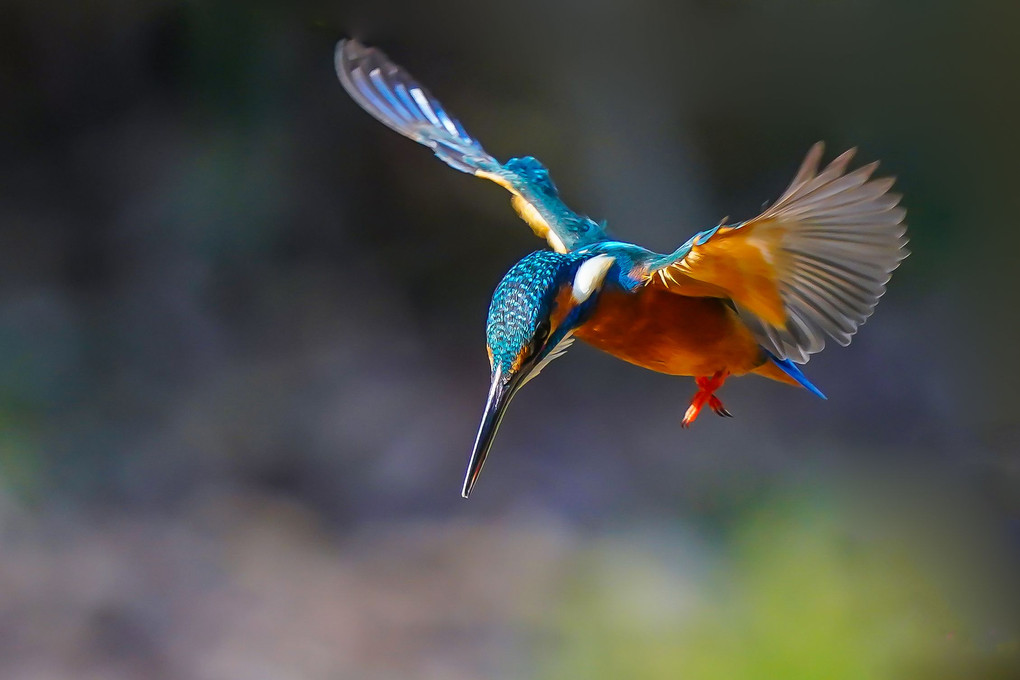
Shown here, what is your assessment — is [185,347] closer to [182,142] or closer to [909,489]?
[182,142]

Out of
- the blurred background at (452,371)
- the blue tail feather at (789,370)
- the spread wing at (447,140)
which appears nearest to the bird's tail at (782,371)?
the blue tail feather at (789,370)

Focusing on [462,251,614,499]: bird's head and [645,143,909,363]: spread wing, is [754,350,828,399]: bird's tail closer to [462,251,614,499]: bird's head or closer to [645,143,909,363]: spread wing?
[645,143,909,363]: spread wing

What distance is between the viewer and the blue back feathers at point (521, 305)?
0.40 m

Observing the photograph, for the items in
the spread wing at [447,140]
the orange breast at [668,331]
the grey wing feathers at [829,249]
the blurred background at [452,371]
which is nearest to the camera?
the grey wing feathers at [829,249]

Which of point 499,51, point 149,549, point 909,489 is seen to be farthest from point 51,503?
point 909,489

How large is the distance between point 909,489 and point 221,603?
0.95 m

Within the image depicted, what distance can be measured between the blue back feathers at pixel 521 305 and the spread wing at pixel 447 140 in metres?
0.12

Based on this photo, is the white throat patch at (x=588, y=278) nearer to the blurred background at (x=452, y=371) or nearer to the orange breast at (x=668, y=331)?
the orange breast at (x=668, y=331)

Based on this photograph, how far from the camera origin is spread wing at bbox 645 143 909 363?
35cm

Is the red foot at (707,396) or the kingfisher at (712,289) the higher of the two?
the kingfisher at (712,289)

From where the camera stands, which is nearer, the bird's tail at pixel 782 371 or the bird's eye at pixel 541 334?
the bird's eye at pixel 541 334

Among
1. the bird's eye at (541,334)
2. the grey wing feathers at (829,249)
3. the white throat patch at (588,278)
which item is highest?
the white throat patch at (588,278)

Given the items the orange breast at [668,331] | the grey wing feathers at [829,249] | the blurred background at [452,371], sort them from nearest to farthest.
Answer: the grey wing feathers at [829,249] → the orange breast at [668,331] → the blurred background at [452,371]

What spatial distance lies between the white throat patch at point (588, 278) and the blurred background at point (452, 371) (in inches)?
28.5
